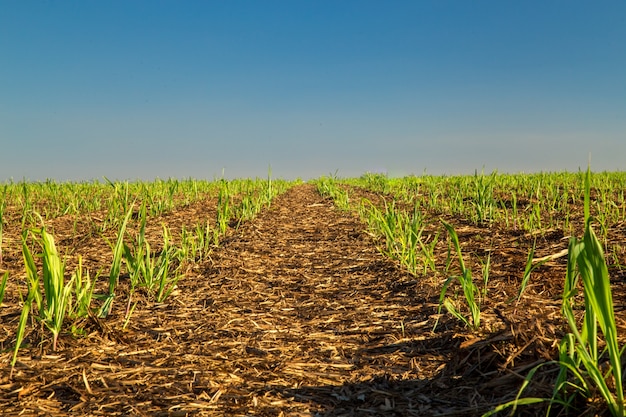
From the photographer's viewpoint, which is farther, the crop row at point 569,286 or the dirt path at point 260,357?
the dirt path at point 260,357

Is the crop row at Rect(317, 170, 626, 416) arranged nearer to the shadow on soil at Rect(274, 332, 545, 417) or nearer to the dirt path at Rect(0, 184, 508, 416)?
the shadow on soil at Rect(274, 332, 545, 417)

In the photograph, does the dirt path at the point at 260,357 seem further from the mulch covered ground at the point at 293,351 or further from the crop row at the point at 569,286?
the crop row at the point at 569,286

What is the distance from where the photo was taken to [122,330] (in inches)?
115

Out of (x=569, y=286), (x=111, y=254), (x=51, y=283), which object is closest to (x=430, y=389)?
(x=569, y=286)

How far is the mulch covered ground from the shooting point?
211 centimetres

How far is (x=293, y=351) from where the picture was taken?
2727 mm

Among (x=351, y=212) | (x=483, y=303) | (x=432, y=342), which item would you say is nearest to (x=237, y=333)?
(x=432, y=342)

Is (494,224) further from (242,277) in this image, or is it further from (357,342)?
(357,342)

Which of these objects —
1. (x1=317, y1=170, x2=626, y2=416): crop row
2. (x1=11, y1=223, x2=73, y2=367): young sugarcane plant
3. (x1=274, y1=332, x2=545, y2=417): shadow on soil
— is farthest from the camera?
(x1=11, y1=223, x2=73, y2=367): young sugarcane plant

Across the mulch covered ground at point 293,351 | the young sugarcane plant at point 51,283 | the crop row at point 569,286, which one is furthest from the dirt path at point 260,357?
the crop row at point 569,286

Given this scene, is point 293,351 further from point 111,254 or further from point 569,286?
point 111,254

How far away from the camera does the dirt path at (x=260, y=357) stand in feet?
6.90

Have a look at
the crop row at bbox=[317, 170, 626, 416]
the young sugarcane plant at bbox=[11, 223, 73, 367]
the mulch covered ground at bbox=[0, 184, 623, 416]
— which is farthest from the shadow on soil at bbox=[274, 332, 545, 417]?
the young sugarcane plant at bbox=[11, 223, 73, 367]

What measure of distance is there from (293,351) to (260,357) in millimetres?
196
